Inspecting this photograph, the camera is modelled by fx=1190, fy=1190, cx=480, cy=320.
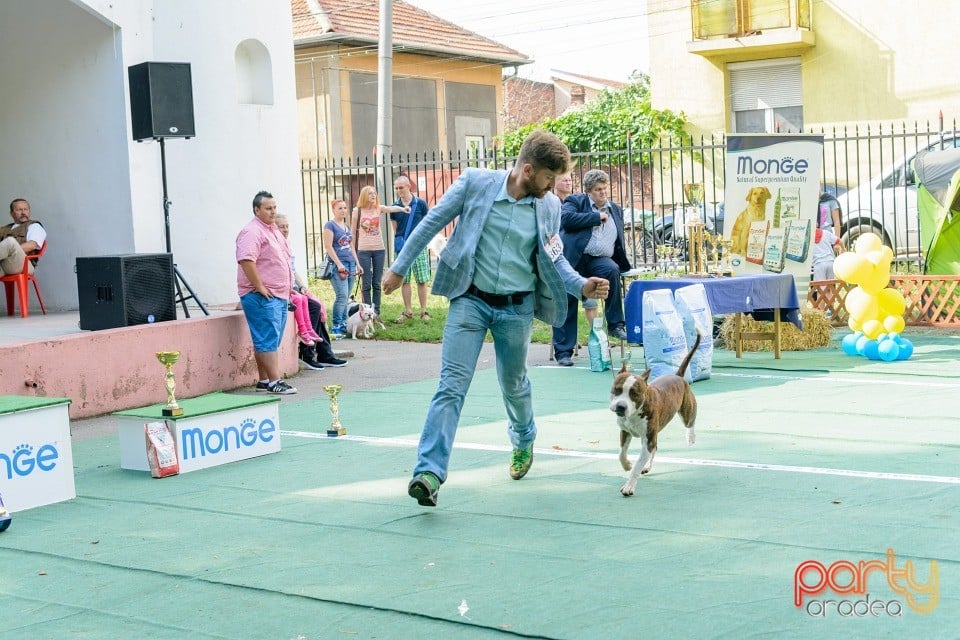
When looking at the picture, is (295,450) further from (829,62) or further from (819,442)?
(829,62)

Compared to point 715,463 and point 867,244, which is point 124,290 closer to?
point 715,463

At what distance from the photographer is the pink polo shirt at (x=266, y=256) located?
33.6 ft

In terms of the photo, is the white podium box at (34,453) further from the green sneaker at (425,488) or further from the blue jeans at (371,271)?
the blue jeans at (371,271)

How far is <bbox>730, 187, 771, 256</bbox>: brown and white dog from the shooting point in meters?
12.6

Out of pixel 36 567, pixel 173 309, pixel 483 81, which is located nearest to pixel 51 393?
pixel 173 309

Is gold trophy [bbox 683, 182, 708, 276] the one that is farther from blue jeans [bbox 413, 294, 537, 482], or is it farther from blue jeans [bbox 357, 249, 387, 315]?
blue jeans [bbox 413, 294, 537, 482]

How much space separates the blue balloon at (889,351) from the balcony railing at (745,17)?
15806mm

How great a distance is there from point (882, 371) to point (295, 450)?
5.40 m

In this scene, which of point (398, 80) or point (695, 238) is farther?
point (398, 80)

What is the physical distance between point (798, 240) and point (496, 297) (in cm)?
747

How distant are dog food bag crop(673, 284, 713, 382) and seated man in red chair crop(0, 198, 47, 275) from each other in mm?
7589

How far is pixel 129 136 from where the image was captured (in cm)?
1340

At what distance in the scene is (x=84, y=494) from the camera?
273 inches

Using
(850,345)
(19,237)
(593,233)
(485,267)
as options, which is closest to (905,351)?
(850,345)
